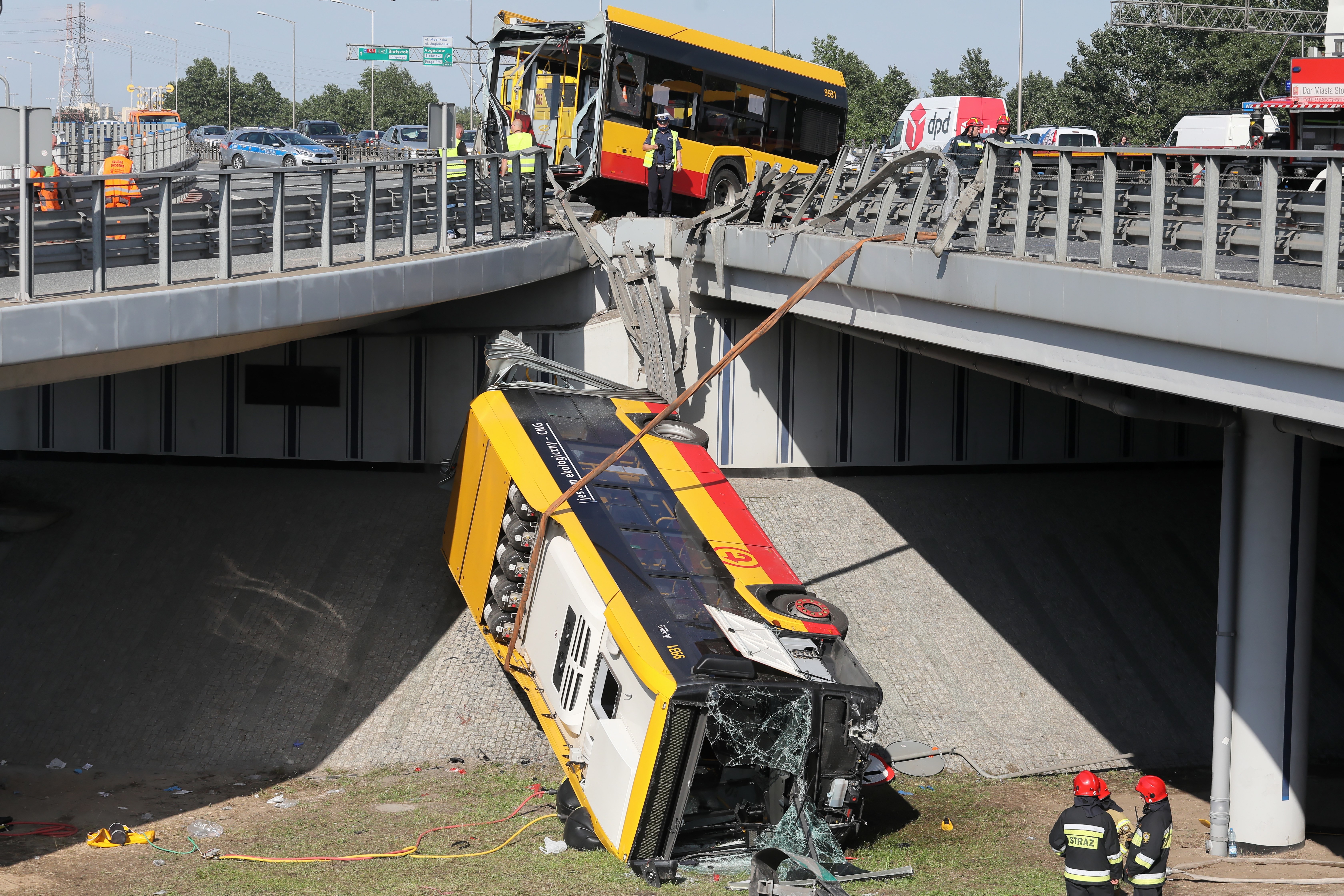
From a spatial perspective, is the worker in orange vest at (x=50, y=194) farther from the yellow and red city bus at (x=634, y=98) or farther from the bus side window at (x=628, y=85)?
the bus side window at (x=628, y=85)

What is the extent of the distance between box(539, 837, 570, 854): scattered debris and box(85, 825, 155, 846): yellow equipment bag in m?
3.58

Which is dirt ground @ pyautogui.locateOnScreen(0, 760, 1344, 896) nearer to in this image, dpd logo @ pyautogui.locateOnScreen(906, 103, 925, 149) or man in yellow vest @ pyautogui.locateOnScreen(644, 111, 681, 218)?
man in yellow vest @ pyautogui.locateOnScreen(644, 111, 681, 218)

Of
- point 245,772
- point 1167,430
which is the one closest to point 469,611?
point 245,772

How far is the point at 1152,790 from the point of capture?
9.30m

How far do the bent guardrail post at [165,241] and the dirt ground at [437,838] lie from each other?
5.05m

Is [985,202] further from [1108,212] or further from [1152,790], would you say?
[1152,790]

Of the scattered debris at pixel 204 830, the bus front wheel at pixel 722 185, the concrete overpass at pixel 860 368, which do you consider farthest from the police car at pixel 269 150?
the scattered debris at pixel 204 830

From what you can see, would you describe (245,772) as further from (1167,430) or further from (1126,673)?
(1167,430)

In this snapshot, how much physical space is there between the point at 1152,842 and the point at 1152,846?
1.3 inches

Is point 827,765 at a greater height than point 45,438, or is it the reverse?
point 45,438

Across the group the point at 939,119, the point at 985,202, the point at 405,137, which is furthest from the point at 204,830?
the point at 405,137

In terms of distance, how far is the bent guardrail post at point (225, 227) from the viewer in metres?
11.7

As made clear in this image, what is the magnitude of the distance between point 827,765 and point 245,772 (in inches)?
266

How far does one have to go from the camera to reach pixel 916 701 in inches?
587
